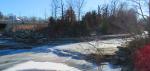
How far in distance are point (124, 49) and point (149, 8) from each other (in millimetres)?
3028

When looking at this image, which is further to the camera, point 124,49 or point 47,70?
point 124,49

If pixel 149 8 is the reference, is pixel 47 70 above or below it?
below

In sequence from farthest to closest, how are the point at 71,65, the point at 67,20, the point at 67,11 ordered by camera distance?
the point at 67,11 → the point at 67,20 → the point at 71,65

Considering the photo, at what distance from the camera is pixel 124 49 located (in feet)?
76.9

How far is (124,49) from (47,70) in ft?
22.3

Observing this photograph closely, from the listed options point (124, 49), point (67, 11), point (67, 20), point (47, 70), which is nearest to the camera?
point (47, 70)

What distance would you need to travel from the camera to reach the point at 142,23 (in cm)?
2583

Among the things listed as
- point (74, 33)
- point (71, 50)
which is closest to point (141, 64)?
point (71, 50)

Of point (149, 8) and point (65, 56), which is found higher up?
point (149, 8)

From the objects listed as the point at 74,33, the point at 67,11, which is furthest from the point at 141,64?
the point at 67,11

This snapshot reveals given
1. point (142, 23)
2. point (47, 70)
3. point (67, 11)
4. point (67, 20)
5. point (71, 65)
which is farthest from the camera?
point (67, 11)

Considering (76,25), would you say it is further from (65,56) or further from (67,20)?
(65,56)

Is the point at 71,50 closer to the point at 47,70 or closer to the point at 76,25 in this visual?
the point at 47,70

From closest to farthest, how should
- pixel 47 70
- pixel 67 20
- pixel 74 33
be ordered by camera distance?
pixel 47 70 < pixel 74 33 < pixel 67 20
